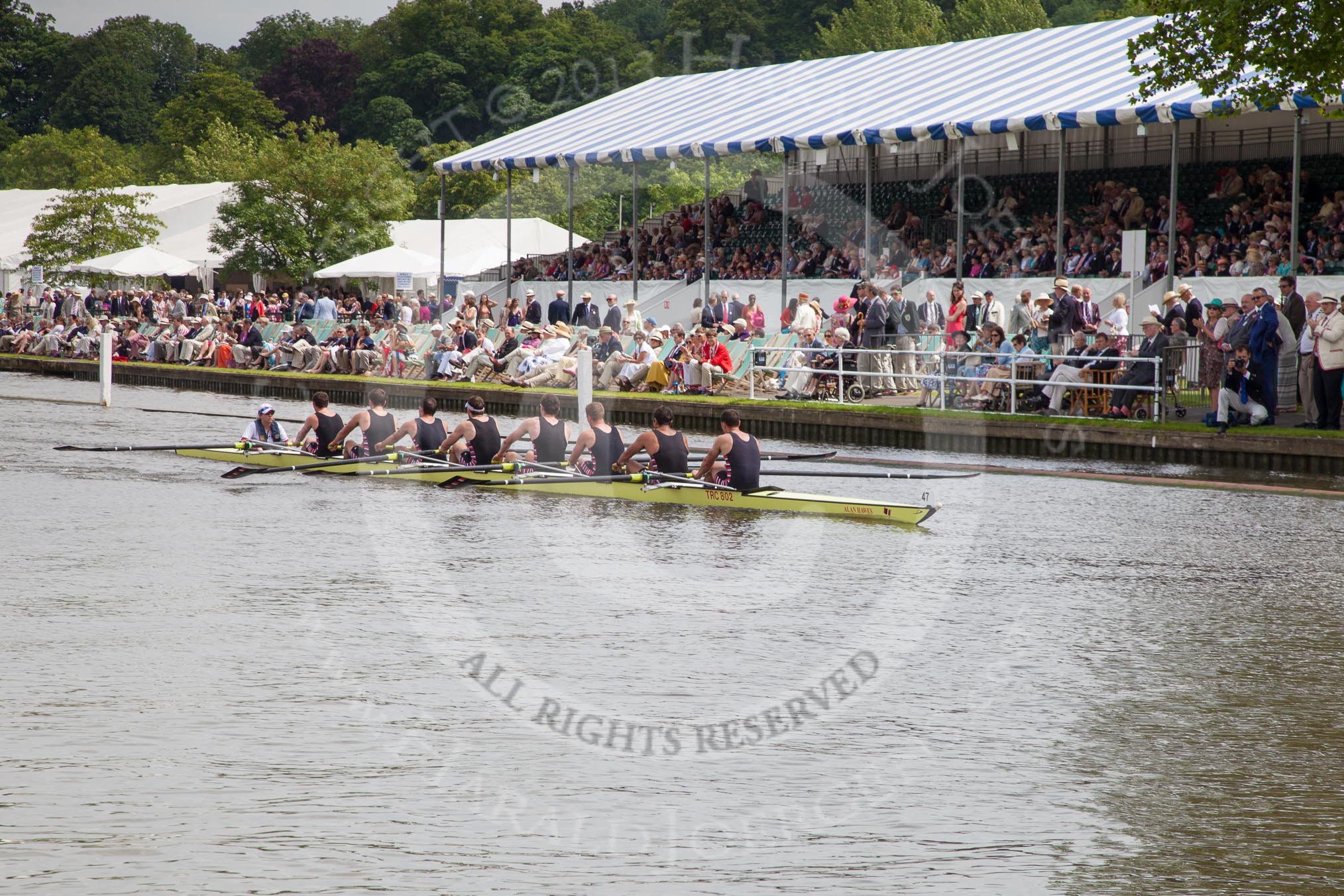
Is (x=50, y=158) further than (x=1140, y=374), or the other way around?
(x=50, y=158)

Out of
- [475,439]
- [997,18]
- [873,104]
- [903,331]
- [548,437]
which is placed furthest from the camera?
[997,18]

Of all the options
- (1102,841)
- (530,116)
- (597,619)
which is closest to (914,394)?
(597,619)

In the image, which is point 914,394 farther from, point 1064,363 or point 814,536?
point 814,536

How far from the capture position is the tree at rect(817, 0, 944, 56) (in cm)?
8012

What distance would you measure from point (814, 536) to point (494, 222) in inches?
1621

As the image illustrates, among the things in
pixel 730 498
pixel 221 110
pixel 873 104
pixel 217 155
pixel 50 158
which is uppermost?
pixel 221 110

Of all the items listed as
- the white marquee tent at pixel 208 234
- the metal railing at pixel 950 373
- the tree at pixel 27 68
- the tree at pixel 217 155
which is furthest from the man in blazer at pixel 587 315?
the tree at pixel 27 68

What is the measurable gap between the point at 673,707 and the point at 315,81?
102491mm

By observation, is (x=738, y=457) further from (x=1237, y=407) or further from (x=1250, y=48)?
(x=1250, y=48)

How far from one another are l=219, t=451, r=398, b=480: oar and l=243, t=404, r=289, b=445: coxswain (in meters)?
0.45

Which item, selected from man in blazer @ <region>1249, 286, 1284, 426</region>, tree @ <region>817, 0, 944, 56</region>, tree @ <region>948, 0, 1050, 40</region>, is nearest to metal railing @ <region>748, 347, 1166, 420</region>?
man in blazer @ <region>1249, 286, 1284, 426</region>

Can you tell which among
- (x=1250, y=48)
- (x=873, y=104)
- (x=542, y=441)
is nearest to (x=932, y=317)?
(x=1250, y=48)

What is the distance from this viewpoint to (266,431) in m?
21.1

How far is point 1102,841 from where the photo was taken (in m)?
6.71
